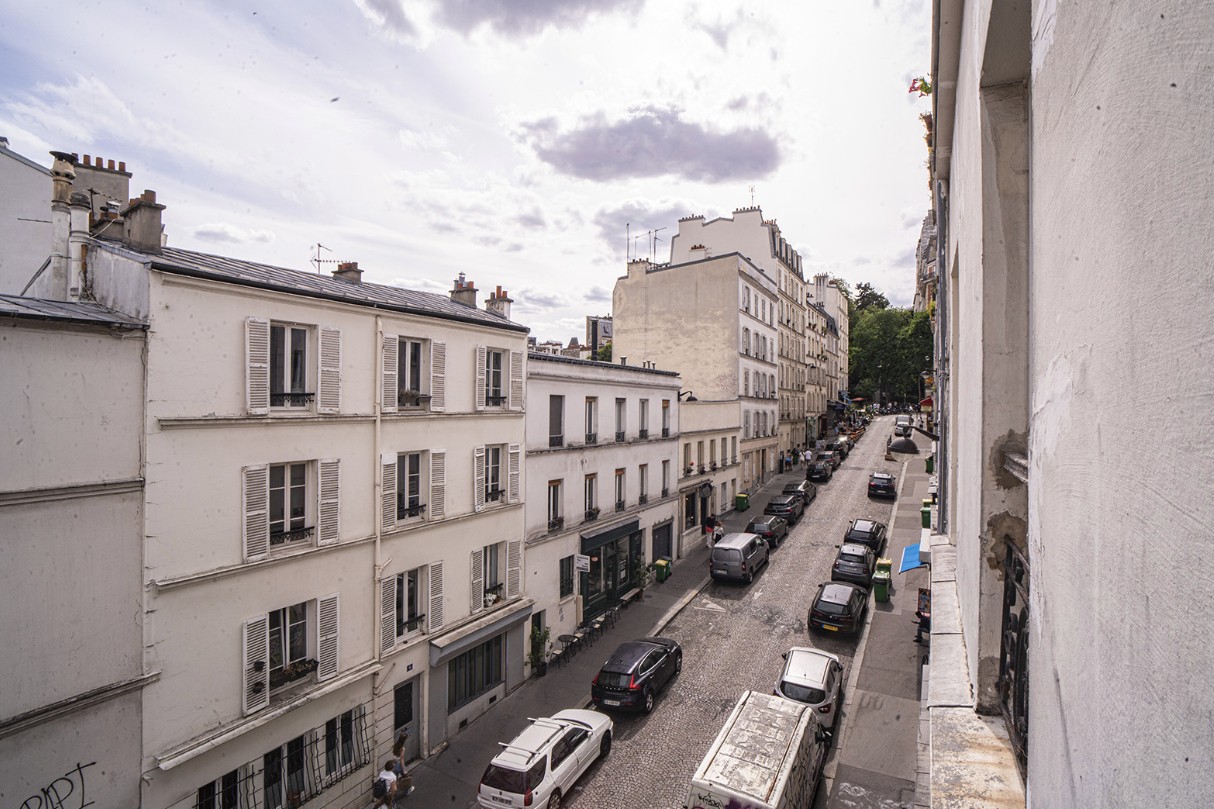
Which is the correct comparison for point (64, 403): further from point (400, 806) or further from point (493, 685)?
point (493, 685)

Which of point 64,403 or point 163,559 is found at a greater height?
point 64,403

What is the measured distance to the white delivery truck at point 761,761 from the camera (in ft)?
31.4

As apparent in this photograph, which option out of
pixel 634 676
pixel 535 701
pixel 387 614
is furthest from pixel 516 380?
pixel 535 701

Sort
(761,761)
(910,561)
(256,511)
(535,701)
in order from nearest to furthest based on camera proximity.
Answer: (761,761), (256,511), (910,561), (535,701)

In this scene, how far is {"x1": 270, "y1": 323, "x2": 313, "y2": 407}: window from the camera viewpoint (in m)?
12.2

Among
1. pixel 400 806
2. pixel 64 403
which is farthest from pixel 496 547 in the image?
pixel 64 403

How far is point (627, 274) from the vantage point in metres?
37.6

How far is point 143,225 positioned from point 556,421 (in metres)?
11.5

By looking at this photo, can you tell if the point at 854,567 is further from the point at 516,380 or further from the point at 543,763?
the point at 543,763

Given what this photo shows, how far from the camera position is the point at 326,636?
12.8m

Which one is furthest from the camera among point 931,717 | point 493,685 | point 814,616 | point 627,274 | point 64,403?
point 627,274

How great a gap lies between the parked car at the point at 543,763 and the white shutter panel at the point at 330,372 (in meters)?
7.48

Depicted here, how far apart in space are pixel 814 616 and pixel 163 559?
638 inches

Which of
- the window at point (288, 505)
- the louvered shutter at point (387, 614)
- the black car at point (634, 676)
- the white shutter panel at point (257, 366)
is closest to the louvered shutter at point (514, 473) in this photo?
the louvered shutter at point (387, 614)
